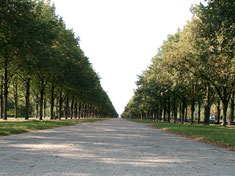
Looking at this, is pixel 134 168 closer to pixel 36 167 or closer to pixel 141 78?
pixel 36 167

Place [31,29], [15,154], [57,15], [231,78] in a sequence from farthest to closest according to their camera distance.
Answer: [57,15] → [231,78] → [31,29] → [15,154]

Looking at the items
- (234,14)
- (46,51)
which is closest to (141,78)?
(46,51)

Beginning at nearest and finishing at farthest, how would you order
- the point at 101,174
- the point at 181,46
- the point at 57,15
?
the point at 101,174 < the point at 181,46 < the point at 57,15

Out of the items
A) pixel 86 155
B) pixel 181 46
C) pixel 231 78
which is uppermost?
pixel 181 46

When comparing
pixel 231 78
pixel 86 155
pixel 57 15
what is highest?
pixel 57 15

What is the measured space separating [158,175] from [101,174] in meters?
1.20

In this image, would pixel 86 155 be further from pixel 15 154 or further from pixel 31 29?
pixel 31 29

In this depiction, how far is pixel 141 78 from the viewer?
58.0m

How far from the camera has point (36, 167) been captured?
18.0ft

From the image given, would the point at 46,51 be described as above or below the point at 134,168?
above

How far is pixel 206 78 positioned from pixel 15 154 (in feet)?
85.1

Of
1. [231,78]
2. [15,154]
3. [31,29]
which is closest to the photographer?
[15,154]

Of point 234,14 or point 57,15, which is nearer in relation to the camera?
point 234,14

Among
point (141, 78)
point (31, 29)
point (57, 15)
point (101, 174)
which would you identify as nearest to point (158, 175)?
point (101, 174)
